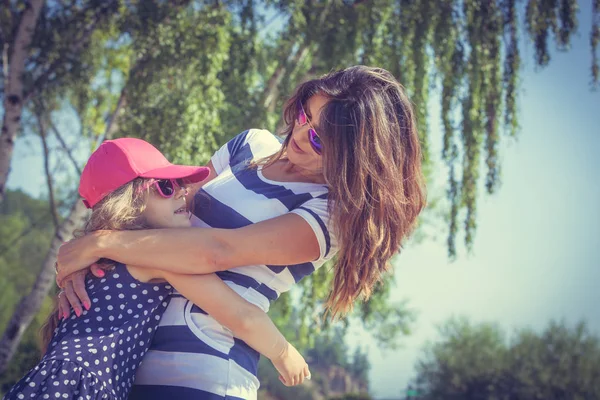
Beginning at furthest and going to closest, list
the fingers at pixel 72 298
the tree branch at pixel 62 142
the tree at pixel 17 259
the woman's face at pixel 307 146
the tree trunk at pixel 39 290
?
the tree at pixel 17 259 < the tree branch at pixel 62 142 < the tree trunk at pixel 39 290 < the woman's face at pixel 307 146 < the fingers at pixel 72 298

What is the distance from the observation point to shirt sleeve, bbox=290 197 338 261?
1.54 metres

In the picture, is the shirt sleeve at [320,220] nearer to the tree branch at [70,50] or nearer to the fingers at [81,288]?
the fingers at [81,288]

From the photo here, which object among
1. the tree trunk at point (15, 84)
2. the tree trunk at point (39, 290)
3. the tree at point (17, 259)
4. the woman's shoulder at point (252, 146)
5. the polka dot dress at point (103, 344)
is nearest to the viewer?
the polka dot dress at point (103, 344)

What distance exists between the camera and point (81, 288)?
1477 millimetres

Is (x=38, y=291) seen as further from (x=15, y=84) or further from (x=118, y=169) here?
(x=118, y=169)

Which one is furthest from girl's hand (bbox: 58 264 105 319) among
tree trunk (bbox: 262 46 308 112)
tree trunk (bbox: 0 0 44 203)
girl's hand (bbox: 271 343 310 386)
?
tree trunk (bbox: 0 0 44 203)

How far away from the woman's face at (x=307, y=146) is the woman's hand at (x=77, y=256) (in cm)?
52

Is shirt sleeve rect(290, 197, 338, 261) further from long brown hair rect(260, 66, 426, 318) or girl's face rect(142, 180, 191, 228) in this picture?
girl's face rect(142, 180, 191, 228)

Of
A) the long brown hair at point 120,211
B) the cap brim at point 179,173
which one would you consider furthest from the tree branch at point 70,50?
the long brown hair at point 120,211

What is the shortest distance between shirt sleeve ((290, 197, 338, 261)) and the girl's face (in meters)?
0.28

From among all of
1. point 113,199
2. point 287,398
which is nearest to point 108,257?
point 113,199

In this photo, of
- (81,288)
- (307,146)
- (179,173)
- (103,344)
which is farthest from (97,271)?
(307,146)

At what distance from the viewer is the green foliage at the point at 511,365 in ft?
88.8

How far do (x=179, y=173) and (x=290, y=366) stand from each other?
21.2 inches
